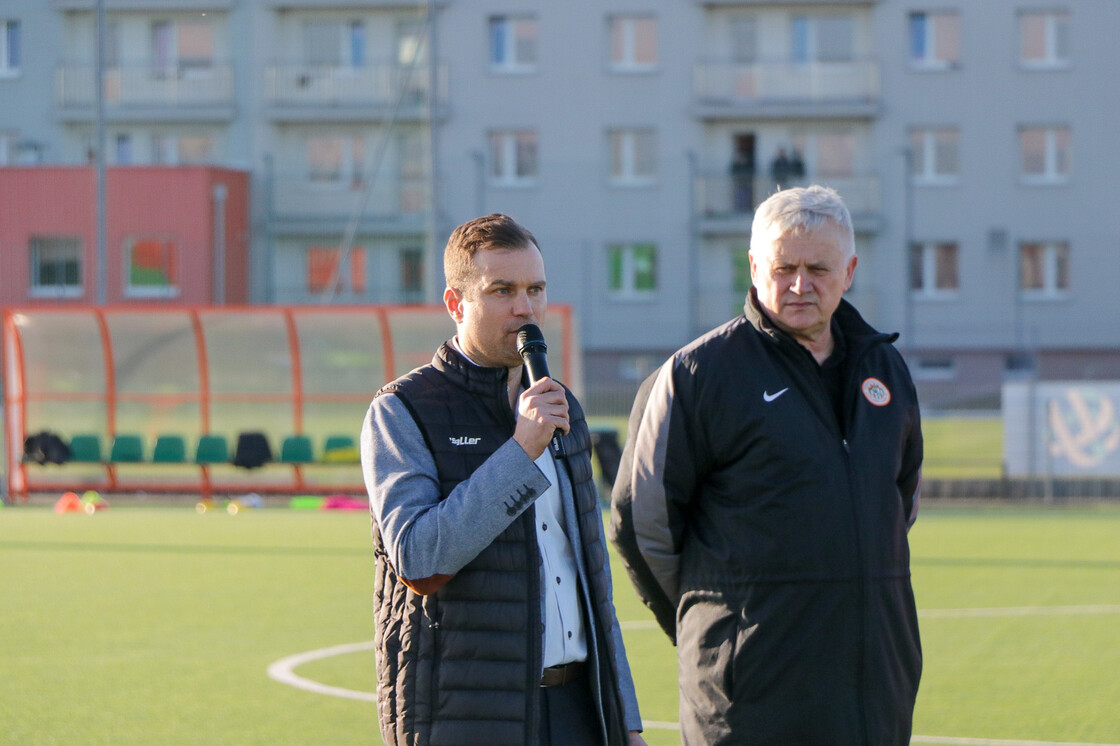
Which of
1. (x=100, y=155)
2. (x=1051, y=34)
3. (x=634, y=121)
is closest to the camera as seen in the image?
(x=100, y=155)

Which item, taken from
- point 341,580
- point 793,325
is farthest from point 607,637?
point 341,580

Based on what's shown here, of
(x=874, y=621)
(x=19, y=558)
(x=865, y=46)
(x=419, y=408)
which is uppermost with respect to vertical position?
(x=865, y=46)

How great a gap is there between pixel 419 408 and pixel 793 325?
101 cm

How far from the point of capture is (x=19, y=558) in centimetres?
1405

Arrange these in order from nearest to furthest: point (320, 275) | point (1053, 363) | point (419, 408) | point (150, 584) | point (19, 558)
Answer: point (419, 408)
point (150, 584)
point (19, 558)
point (1053, 363)
point (320, 275)

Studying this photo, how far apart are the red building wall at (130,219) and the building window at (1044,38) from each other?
19874mm

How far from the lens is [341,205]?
126 ft

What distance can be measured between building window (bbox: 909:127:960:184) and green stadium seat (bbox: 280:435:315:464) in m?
22.1

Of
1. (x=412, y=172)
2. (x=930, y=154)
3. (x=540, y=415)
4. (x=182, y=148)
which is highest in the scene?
(x=182, y=148)

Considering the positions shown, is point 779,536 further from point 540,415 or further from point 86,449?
point 86,449

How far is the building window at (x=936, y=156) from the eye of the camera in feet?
127

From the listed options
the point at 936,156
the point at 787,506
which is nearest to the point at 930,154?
the point at 936,156

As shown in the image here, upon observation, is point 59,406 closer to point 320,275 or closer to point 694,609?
point 320,275

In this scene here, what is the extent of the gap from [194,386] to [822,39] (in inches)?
896
